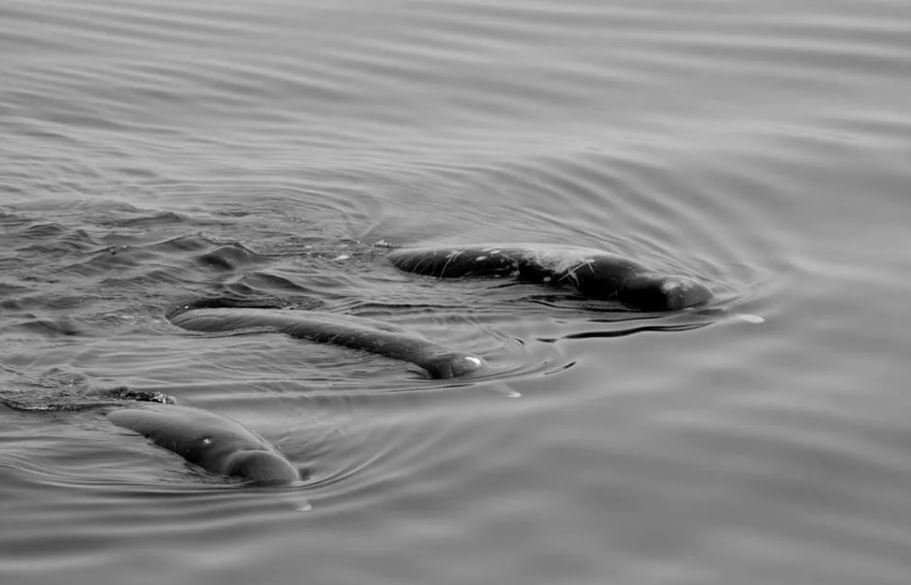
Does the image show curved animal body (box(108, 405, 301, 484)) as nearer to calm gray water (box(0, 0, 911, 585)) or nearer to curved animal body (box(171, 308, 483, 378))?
calm gray water (box(0, 0, 911, 585))

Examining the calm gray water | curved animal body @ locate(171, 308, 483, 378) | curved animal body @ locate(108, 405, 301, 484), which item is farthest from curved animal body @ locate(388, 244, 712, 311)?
curved animal body @ locate(108, 405, 301, 484)

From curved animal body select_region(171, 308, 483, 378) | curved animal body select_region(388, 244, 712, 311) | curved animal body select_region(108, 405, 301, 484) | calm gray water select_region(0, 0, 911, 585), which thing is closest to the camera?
calm gray water select_region(0, 0, 911, 585)

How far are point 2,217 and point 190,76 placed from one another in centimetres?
664

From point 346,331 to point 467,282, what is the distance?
7.18 ft

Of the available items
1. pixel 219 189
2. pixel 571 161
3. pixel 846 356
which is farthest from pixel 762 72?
pixel 846 356

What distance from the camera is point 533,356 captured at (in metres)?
13.1

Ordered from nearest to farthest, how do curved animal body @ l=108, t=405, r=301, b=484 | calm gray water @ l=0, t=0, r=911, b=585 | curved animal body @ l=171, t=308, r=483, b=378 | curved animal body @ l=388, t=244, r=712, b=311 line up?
calm gray water @ l=0, t=0, r=911, b=585 < curved animal body @ l=108, t=405, r=301, b=484 < curved animal body @ l=171, t=308, r=483, b=378 < curved animal body @ l=388, t=244, r=712, b=311

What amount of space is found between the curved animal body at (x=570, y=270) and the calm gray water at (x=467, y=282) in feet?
0.83

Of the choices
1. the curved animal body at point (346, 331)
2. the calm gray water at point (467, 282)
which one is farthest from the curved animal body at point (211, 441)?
the curved animal body at point (346, 331)

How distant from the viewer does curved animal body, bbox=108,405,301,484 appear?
33.9ft

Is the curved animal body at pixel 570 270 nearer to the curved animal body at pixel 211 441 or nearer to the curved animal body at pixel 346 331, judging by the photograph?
the curved animal body at pixel 346 331

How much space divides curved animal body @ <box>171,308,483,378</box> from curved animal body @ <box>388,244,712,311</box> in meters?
1.90

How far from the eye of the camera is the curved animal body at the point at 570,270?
14422 mm

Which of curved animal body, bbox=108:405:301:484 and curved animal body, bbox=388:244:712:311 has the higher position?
curved animal body, bbox=388:244:712:311
